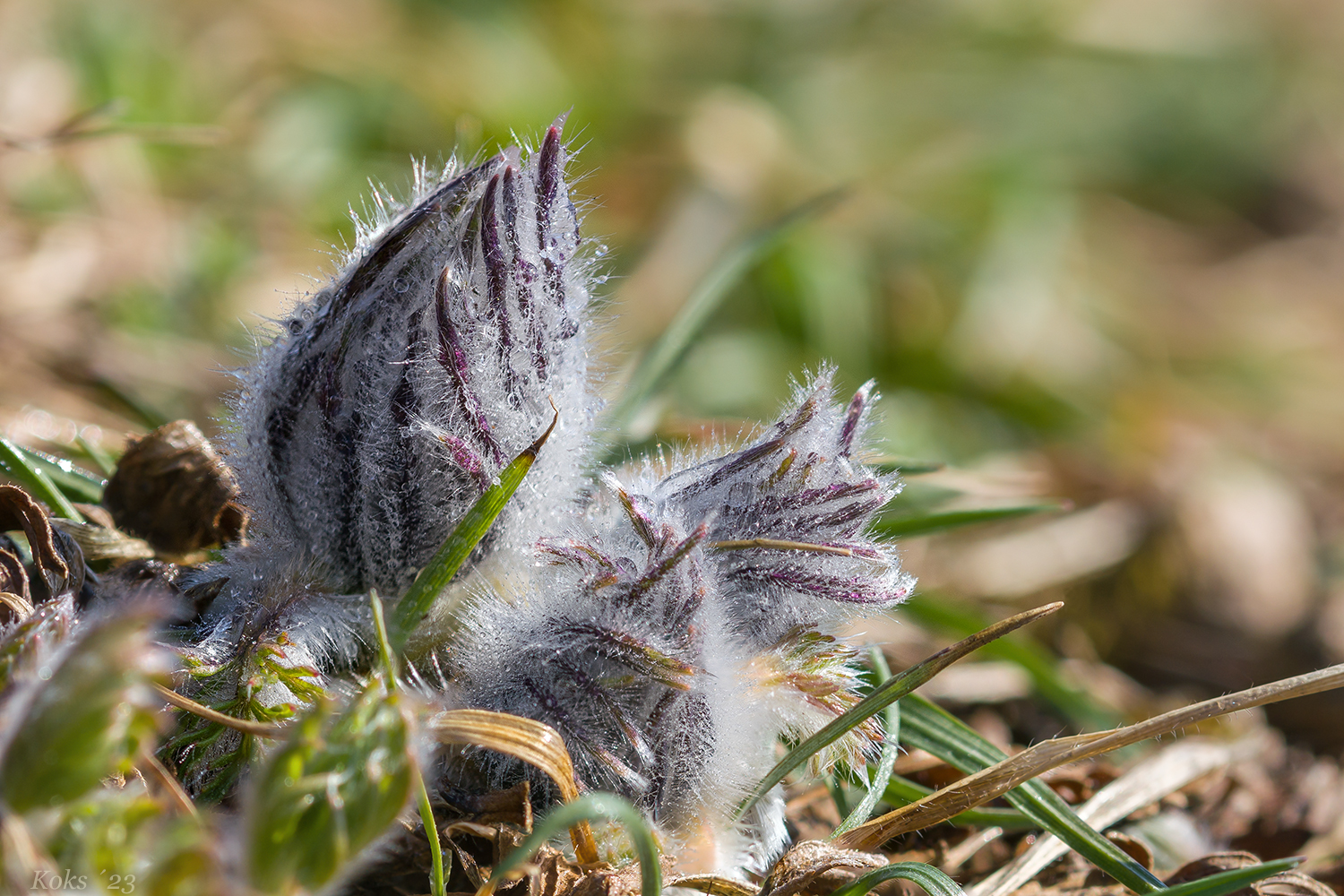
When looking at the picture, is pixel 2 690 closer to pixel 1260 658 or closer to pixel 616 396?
pixel 616 396

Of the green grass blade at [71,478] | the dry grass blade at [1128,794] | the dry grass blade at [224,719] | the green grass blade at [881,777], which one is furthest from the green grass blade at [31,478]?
the dry grass blade at [1128,794]

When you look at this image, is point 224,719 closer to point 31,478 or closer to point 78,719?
point 78,719

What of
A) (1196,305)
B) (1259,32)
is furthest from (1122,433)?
(1259,32)

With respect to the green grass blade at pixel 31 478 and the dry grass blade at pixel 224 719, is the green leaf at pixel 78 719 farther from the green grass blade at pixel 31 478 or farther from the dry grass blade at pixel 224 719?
the green grass blade at pixel 31 478

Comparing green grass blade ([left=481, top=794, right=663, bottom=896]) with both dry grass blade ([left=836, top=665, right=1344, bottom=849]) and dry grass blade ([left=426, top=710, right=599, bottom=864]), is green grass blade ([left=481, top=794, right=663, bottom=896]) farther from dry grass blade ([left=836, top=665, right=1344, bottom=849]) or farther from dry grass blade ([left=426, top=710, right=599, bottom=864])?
dry grass blade ([left=836, top=665, right=1344, bottom=849])

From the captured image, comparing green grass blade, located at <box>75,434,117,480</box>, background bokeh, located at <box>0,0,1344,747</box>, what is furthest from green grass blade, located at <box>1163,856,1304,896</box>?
green grass blade, located at <box>75,434,117,480</box>

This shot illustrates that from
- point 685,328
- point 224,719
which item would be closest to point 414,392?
point 224,719
